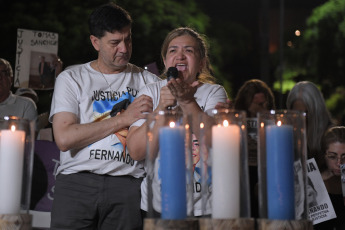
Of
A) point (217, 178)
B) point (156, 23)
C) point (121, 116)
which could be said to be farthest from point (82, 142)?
point (156, 23)

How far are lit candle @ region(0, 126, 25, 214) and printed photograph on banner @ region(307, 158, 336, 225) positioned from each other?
71.5 inches

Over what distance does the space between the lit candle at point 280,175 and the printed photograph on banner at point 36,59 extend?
4.31 meters

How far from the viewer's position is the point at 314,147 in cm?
430

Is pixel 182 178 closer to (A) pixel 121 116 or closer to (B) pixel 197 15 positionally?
(A) pixel 121 116

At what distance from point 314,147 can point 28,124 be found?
2958mm

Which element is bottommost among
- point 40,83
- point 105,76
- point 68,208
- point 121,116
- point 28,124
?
point 68,208

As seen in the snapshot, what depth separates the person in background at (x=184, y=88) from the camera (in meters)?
2.33

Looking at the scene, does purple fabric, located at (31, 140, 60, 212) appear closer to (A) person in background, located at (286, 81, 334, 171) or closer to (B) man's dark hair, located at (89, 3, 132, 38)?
(A) person in background, located at (286, 81, 334, 171)

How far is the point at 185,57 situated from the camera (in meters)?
2.91

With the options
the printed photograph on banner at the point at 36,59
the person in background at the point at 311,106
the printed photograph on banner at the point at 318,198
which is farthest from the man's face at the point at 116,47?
the printed photograph on banner at the point at 36,59

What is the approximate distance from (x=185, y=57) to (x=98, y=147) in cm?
56

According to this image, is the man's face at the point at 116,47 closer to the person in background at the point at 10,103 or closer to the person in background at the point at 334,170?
the person in background at the point at 334,170

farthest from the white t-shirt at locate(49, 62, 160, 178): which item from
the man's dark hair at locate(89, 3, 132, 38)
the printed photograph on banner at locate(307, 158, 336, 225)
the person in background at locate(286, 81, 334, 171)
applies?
the person in background at locate(286, 81, 334, 171)

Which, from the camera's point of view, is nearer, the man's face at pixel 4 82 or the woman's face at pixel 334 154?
the woman's face at pixel 334 154
